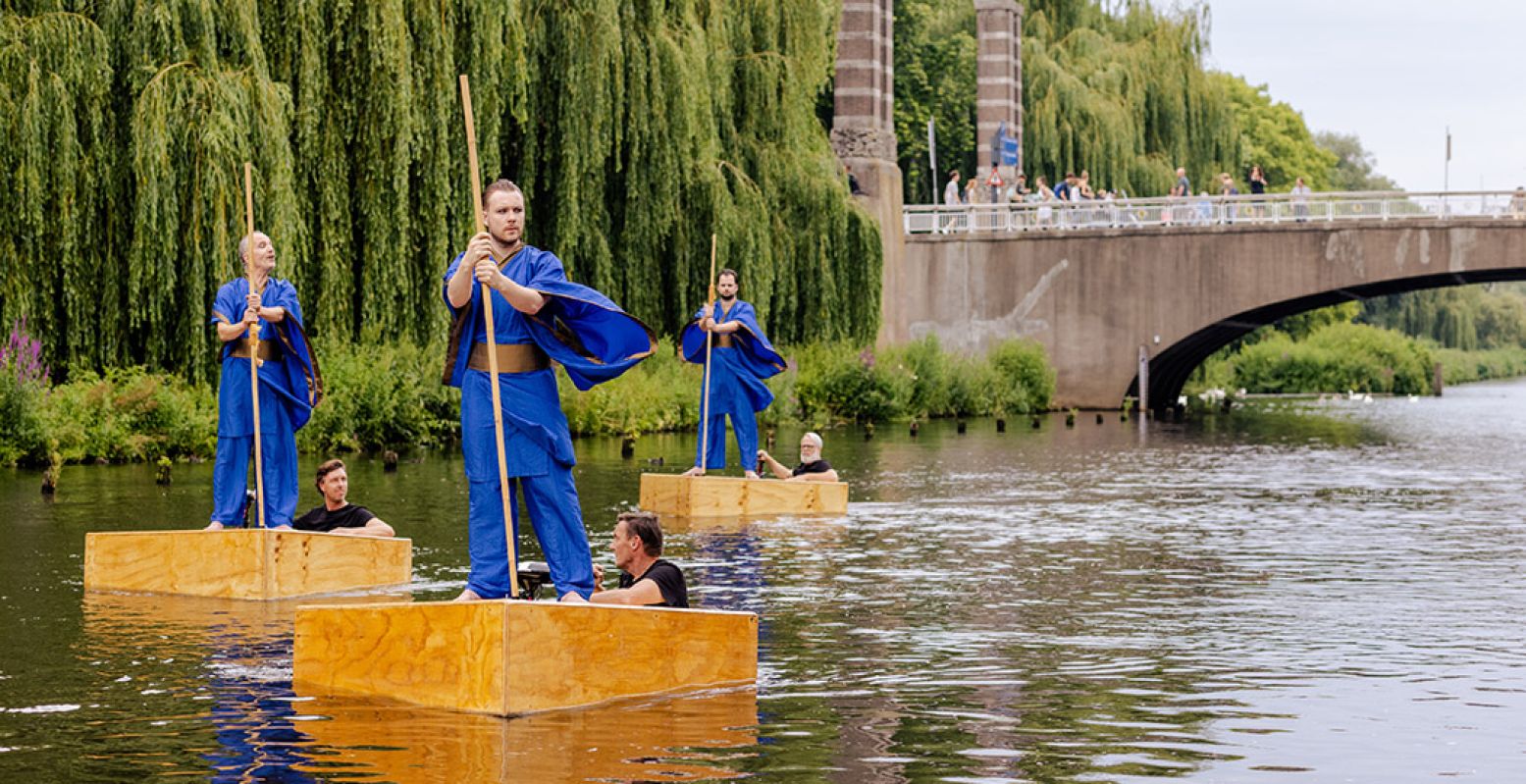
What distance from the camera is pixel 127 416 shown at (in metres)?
24.5

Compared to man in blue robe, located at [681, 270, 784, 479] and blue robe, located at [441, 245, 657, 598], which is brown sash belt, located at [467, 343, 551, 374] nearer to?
blue robe, located at [441, 245, 657, 598]

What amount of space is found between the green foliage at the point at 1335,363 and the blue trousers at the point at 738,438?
1937 inches

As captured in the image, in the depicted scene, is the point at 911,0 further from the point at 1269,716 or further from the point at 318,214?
the point at 1269,716

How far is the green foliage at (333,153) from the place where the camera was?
76.9 feet

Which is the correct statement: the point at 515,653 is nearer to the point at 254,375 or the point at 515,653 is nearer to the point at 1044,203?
the point at 254,375

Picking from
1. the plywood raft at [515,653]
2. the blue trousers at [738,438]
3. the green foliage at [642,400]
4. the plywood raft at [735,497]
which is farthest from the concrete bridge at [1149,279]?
the plywood raft at [515,653]

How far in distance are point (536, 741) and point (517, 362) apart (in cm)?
186

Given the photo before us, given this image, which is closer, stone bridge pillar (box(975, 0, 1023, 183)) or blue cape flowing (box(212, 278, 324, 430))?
blue cape flowing (box(212, 278, 324, 430))

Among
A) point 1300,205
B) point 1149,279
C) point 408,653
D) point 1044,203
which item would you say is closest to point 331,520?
point 408,653

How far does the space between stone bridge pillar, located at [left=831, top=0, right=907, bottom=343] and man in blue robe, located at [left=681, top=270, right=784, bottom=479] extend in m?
29.7

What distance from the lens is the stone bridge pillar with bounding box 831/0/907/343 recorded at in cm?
4991

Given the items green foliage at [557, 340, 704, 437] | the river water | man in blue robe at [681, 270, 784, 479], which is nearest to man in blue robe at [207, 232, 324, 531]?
the river water

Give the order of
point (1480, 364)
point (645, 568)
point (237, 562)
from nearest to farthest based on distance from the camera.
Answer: point (645, 568)
point (237, 562)
point (1480, 364)

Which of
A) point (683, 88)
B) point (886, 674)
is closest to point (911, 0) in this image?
point (683, 88)
